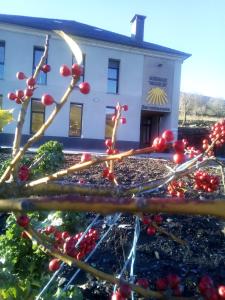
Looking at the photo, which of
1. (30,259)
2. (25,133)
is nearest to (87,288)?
(30,259)

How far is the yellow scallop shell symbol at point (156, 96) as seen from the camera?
20.7 meters

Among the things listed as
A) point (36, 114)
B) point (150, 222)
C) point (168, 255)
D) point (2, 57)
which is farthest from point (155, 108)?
point (150, 222)

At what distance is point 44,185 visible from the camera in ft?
2.22

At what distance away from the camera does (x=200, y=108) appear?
121 ft

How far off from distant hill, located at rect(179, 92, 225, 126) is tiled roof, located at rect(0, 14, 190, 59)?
1204 cm

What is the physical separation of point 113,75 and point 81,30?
3.07 meters

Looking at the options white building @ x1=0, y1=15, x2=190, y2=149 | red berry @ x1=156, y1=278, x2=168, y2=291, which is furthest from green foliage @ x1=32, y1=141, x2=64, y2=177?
white building @ x1=0, y1=15, x2=190, y2=149

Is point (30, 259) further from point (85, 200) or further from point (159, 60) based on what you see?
point (159, 60)

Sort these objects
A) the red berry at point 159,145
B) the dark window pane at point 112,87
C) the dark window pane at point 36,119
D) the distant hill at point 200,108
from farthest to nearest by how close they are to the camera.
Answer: the distant hill at point 200,108, the dark window pane at point 112,87, the dark window pane at point 36,119, the red berry at point 159,145

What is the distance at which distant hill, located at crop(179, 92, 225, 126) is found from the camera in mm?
33781

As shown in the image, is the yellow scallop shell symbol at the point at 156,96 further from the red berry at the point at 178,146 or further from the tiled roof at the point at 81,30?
the red berry at the point at 178,146

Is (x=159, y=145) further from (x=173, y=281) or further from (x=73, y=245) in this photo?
(x=73, y=245)

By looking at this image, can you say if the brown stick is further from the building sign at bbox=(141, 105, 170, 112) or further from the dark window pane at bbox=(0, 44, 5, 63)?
the building sign at bbox=(141, 105, 170, 112)

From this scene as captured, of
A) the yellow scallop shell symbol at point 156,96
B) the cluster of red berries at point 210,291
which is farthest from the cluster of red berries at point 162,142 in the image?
the yellow scallop shell symbol at point 156,96
